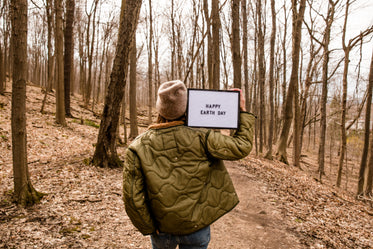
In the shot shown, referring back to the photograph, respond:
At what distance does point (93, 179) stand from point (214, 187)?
4412 mm

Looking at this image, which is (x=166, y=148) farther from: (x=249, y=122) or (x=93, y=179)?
(x=93, y=179)

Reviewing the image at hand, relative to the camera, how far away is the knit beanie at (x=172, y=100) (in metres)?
1.57

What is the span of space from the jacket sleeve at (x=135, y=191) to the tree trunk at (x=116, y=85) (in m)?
4.49

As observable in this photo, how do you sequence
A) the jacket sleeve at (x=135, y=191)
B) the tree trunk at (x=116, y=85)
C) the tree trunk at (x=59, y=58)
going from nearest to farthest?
the jacket sleeve at (x=135, y=191), the tree trunk at (x=116, y=85), the tree trunk at (x=59, y=58)

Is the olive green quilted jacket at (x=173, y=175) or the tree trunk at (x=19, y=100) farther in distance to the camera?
the tree trunk at (x=19, y=100)

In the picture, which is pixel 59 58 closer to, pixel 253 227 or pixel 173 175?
pixel 253 227

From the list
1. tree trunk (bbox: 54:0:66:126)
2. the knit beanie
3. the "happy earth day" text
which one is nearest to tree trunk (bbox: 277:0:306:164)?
tree trunk (bbox: 54:0:66:126)

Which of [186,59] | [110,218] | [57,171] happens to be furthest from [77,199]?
[186,59]

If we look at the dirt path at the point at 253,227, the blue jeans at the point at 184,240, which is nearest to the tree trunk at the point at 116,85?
the dirt path at the point at 253,227

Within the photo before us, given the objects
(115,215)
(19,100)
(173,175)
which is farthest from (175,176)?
(19,100)

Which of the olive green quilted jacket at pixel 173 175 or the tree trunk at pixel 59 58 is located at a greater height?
the tree trunk at pixel 59 58

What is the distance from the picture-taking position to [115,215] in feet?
13.6

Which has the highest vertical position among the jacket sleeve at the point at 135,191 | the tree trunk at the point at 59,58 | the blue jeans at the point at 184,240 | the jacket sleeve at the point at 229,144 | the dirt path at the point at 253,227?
the tree trunk at the point at 59,58

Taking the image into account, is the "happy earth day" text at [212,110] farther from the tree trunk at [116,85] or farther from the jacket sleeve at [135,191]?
the tree trunk at [116,85]
